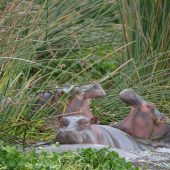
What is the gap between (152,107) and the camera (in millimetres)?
6605

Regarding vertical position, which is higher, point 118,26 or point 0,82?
point 0,82

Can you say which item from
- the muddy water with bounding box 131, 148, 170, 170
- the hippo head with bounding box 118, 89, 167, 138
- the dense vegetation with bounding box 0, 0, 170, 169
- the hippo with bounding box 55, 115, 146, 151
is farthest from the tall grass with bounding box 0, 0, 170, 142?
the muddy water with bounding box 131, 148, 170, 170

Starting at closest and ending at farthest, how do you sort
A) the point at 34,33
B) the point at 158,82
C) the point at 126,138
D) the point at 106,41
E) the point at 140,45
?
the point at 126,138 → the point at 34,33 → the point at 158,82 → the point at 140,45 → the point at 106,41

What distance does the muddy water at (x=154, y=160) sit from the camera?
5.49m

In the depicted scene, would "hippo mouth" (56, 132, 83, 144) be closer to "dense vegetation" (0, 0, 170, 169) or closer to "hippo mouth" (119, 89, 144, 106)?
"dense vegetation" (0, 0, 170, 169)

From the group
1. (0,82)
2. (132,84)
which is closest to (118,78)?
(132,84)

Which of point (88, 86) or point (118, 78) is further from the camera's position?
point (118, 78)

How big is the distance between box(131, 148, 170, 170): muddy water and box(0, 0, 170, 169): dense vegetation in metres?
0.76

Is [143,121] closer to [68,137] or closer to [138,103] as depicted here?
[138,103]

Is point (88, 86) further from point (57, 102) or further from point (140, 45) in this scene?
point (140, 45)

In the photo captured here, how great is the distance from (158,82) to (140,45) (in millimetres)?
674

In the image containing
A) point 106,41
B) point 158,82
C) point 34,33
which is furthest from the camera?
point 106,41

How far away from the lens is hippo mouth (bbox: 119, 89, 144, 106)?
648cm

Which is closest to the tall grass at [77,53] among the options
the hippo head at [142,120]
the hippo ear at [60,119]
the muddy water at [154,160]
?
the hippo ear at [60,119]
